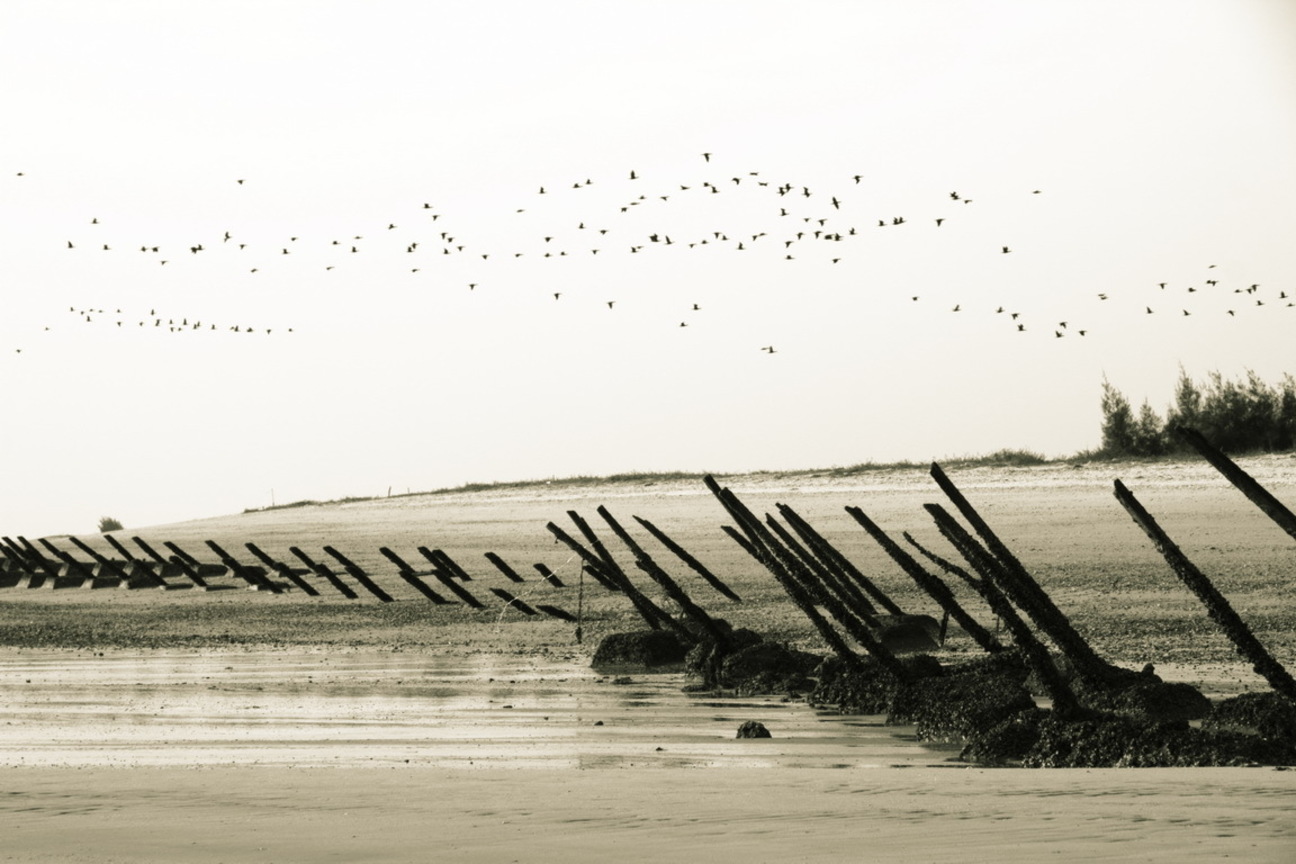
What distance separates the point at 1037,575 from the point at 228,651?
12.3 meters

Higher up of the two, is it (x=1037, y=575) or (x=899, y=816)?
(x=899, y=816)

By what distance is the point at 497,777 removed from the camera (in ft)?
30.6

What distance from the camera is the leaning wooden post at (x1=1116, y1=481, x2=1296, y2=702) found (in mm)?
9867

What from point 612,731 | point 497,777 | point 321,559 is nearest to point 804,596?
point 612,731

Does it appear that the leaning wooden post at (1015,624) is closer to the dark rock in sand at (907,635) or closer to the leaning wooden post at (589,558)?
the dark rock in sand at (907,635)

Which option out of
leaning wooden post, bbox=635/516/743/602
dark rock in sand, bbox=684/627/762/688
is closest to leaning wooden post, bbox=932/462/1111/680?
dark rock in sand, bbox=684/627/762/688

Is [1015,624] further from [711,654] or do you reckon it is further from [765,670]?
[711,654]

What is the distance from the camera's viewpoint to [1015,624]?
36.3 feet

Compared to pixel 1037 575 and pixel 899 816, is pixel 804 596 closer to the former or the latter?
pixel 899 816

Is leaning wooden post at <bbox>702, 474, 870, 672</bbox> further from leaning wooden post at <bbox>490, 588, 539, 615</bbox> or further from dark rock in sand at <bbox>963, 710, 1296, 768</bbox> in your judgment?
leaning wooden post at <bbox>490, 588, 539, 615</bbox>

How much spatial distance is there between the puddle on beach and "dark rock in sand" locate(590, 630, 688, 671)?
0.33 meters

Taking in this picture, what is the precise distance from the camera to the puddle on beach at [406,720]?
10.8 meters

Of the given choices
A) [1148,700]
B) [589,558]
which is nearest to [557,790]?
[1148,700]

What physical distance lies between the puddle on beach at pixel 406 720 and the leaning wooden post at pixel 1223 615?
A: 1.95 m
